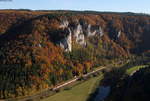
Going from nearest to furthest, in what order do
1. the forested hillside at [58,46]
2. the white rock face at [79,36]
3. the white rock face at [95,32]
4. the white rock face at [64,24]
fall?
the forested hillside at [58,46]
the white rock face at [64,24]
the white rock face at [79,36]
the white rock face at [95,32]

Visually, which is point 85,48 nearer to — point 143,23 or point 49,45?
point 49,45

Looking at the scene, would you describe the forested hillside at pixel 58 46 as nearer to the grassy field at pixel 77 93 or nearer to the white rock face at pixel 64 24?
the white rock face at pixel 64 24

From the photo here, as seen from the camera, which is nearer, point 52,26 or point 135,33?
point 52,26

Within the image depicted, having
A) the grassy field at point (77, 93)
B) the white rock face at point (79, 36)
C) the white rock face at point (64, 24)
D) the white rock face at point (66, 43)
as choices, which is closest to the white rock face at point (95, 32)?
the white rock face at point (79, 36)

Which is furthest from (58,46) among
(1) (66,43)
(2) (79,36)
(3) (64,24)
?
(2) (79,36)

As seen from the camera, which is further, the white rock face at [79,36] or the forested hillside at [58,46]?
the white rock face at [79,36]

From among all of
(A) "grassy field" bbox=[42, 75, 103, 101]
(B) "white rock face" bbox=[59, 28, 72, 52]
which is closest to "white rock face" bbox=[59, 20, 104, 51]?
(B) "white rock face" bbox=[59, 28, 72, 52]

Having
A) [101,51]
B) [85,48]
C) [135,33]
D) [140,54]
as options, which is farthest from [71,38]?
[135,33]

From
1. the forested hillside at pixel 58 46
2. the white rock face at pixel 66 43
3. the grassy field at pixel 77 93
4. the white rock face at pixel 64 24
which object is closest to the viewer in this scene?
the grassy field at pixel 77 93
